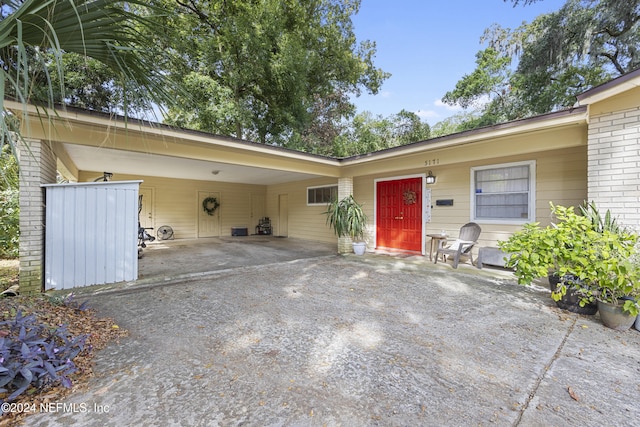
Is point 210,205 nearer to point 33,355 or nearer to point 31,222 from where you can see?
point 31,222

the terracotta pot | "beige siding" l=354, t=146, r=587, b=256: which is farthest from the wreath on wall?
the terracotta pot

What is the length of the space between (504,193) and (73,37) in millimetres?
6282

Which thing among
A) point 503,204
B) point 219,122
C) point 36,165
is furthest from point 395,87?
point 36,165

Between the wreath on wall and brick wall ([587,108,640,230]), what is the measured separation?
10937mm

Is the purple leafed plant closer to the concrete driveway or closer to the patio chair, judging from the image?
the concrete driveway

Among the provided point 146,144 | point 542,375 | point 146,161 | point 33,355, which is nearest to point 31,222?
point 146,144

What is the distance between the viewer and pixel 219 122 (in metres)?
10.5

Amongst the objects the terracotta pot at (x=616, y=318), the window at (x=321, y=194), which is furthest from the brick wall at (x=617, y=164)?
the window at (x=321, y=194)

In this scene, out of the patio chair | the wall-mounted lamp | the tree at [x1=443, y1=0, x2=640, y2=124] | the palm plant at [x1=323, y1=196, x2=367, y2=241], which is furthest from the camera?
the tree at [x1=443, y1=0, x2=640, y2=124]

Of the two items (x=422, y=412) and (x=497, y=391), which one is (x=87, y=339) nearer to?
(x=422, y=412)

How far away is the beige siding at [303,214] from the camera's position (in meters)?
9.48

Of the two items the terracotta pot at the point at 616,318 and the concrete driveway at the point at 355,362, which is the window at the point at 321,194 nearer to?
the concrete driveway at the point at 355,362

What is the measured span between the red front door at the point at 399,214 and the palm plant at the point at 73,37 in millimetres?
5778

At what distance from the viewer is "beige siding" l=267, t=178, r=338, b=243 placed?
9484 millimetres
